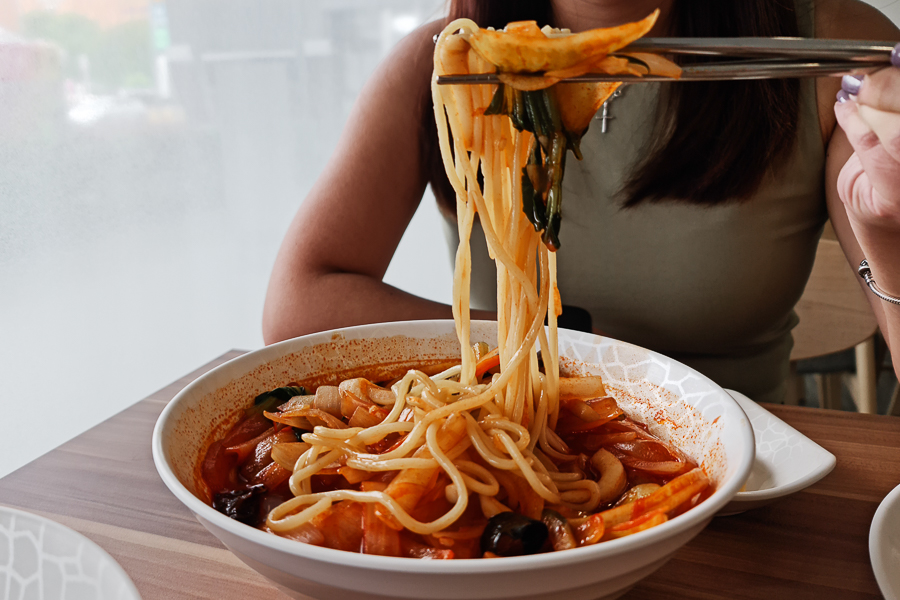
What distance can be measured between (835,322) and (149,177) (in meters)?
3.07

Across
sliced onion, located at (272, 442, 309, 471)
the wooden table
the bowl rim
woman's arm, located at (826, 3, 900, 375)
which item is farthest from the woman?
the bowl rim

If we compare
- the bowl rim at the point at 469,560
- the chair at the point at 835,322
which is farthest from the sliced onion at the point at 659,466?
the chair at the point at 835,322

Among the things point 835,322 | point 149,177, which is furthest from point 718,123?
point 149,177

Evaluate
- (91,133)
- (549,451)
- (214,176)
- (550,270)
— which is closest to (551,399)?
(549,451)

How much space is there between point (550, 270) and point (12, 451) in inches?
81.7

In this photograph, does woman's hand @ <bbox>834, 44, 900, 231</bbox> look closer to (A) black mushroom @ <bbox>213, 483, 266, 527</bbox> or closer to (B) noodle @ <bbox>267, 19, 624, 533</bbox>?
(B) noodle @ <bbox>267, 19, 624, 533</bbox>

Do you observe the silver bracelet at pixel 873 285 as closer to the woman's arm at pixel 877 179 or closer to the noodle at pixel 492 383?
the woman's arm at pixel 877 179

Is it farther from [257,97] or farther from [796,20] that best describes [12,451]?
Result: [796,20]

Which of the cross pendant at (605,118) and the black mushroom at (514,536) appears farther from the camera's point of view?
the cross pendant at (605,118)

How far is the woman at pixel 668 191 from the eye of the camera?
4.91ft

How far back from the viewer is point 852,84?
67 cm

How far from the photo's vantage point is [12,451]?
2.05m

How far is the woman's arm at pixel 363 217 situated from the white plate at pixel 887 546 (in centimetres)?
80

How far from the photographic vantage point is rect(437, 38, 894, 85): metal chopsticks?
1.67ft
